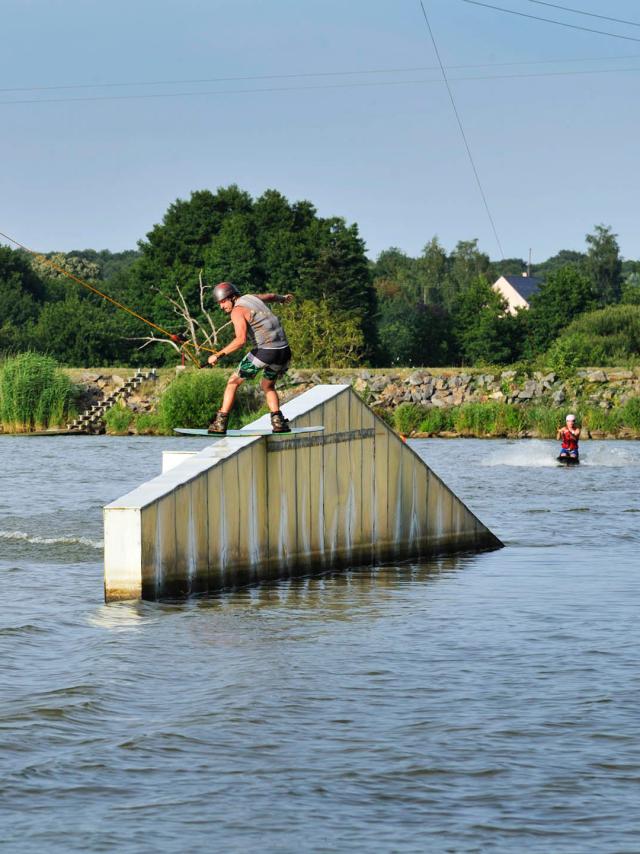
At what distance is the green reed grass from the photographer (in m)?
53.5

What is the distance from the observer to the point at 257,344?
14.4 meters

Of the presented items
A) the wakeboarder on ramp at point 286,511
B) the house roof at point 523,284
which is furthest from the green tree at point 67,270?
the wakeboarder on ramp at point 286,511

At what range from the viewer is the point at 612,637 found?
468 inches

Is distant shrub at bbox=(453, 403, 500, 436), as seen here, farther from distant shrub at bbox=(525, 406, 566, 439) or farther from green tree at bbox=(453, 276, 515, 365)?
green tree at bbox=(453, 276, 515, 365)

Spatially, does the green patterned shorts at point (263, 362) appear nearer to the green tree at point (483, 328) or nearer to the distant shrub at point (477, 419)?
the distant shrub at point (477, 419)

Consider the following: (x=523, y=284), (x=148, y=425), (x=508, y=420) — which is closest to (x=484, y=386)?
(x=508, y=420)

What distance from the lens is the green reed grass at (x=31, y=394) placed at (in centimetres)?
5353

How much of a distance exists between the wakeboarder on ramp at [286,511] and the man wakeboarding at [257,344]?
10.7 inches

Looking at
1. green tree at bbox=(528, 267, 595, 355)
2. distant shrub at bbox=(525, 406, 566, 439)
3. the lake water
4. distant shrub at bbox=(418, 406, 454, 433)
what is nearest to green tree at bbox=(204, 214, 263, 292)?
green tree at bbox=(528, 267, 595, 355)

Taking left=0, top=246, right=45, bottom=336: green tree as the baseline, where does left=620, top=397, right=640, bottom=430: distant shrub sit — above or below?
below

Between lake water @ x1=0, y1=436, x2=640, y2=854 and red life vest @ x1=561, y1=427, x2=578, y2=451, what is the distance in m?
17.2

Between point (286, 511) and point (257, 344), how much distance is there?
1.77 meters

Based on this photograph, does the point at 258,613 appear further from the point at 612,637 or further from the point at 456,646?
the point at 612,637

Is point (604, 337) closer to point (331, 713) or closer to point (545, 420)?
point (545, 420)
